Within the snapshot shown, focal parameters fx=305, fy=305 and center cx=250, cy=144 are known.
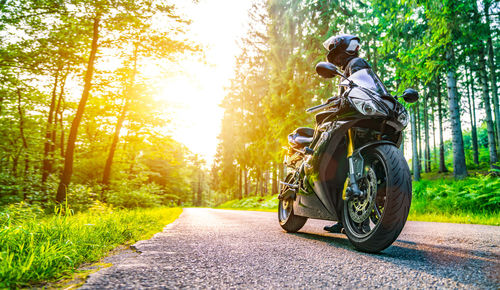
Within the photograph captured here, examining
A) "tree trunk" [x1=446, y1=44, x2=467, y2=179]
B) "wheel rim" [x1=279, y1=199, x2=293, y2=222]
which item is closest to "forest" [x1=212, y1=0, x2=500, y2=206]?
"tree trunk" [x1=446, y1=44, x2=467, y2=179]

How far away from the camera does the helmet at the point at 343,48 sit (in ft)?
10.8

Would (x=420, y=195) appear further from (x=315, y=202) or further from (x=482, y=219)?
(x=315, y=202)

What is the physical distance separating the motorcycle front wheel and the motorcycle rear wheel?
4.02 feet

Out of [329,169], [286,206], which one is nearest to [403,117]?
[329,169]

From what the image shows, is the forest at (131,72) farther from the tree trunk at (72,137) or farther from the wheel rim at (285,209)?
the wheel rim at (285,209)

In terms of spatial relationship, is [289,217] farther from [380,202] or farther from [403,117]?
[403,117]

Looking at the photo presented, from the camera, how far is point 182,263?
6.15ft

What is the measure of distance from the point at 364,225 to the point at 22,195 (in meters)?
9.45

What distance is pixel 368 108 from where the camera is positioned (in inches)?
100

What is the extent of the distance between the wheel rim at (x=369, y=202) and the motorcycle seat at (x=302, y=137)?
1.23 meters

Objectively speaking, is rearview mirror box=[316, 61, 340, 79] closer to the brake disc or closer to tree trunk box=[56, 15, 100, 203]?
the brake disc

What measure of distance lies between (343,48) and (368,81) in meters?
0.70

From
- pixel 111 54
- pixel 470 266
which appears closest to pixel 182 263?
pixel 470 266

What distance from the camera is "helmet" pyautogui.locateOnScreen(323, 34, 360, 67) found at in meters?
3.30
